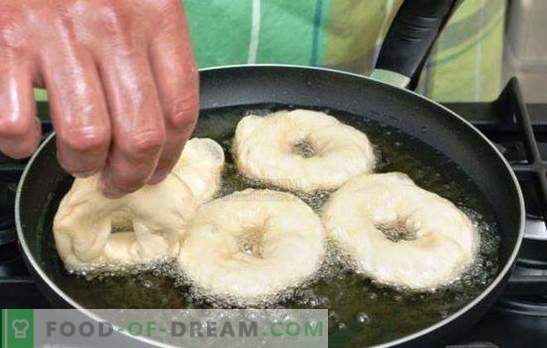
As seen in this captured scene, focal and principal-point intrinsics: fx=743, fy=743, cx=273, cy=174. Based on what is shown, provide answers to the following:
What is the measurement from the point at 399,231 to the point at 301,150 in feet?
0.65

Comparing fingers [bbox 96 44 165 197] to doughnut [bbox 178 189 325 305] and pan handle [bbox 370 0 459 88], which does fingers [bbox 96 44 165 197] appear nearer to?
doughnut [bbox 178 189 325 305]

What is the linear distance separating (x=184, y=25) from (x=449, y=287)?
0.41 m

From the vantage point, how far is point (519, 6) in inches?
78.2

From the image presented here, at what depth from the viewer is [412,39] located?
1026 millimetres

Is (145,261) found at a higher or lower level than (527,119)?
lower

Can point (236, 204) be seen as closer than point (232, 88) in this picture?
Yes

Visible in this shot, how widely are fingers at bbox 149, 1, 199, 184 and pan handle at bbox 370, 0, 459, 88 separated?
45 centimetres

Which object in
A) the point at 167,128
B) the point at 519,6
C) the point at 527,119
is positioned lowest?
the point at 519,6

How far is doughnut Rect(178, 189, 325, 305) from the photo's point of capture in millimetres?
796

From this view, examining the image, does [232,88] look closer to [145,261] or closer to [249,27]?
[249,27]

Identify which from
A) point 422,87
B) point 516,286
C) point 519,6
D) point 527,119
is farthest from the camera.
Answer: point 519,6

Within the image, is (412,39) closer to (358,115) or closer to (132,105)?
(358,115)

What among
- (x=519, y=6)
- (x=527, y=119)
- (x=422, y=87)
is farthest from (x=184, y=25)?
(x=519, y=6)

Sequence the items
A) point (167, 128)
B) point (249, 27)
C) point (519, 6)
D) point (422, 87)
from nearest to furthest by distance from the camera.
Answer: point (167, 128) → point (249, 27) → point (422, 87) → point (519, 6)
